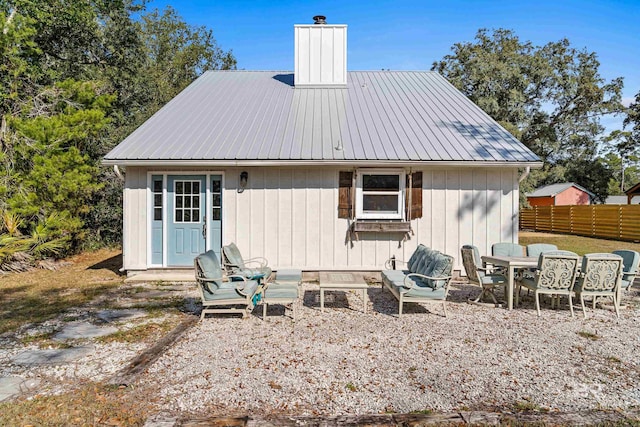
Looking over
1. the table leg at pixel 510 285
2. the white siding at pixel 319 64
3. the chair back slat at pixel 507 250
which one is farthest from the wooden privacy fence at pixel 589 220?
the table leg at pixel 510 285

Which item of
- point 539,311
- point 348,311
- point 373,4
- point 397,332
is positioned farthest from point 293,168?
point 373,4

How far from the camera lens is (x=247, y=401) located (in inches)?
126

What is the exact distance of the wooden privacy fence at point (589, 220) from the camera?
17062 millimetres

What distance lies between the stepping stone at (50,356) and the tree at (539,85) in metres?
19.7

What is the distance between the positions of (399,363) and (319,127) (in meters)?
6.56

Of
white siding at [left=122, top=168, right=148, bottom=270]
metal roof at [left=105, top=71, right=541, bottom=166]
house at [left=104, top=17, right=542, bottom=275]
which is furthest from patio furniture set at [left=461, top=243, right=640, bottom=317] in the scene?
white siding at [left=122, top=168, right=148, bottom=270]

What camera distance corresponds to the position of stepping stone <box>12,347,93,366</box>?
13.2ft

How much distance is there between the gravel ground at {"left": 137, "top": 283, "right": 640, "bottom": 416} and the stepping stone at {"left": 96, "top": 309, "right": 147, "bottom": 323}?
120cm

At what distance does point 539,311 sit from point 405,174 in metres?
3.68

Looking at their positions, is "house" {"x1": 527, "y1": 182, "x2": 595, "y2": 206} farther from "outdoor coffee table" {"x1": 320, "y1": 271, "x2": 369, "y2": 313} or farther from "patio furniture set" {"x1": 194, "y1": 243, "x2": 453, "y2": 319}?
"outdoor coffee table" {"x1": 320, "y1": 271, "x2": 369, "y2": 313}

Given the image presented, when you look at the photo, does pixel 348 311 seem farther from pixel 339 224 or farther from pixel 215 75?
pixel 215 75

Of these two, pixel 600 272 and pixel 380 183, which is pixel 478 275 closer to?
pixel 600 272

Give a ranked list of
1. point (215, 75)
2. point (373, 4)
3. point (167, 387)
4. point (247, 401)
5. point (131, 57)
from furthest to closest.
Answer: point (131, 57), point (215, 75), point (373, 4), point (167, 387), point (247, 401)

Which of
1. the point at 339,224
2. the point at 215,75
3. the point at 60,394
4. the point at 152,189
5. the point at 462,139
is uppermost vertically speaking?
the point at 215,75
